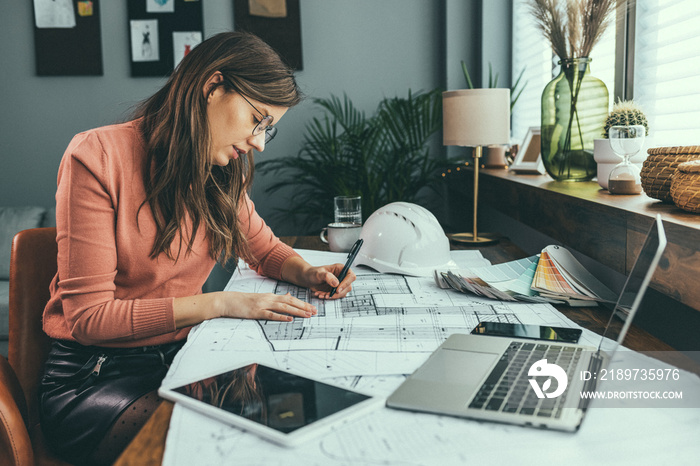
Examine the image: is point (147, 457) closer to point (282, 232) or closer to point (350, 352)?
point (350, 352)

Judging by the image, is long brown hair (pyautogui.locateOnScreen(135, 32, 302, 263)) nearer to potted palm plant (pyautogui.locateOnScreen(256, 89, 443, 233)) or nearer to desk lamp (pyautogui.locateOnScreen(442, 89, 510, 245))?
desk lamp (pyautogui.locateOnScreen(442, 89, 510, 245))

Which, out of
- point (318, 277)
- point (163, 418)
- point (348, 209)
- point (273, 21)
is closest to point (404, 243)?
point (318, 277)

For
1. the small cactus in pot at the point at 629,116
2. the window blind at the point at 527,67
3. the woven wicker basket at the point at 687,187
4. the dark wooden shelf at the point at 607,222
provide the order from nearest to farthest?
the dark wooden shelf at the point at 607,222 → the woven wicker basket at the point at 687,187 → the small cactus in pot at the point at 629,116 → the window blind at the point at 527,67

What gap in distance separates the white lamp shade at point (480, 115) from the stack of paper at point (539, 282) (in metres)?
0.60

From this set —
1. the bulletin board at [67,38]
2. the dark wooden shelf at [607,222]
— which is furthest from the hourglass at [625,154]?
the bulletin board at [67,38]

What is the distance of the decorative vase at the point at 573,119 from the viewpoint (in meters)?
1.52

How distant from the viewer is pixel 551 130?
1.60 meters

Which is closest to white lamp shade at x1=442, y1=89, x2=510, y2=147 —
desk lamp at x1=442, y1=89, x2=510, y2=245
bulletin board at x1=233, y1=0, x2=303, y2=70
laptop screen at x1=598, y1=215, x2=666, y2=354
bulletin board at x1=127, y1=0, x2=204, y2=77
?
desk lamp at x1=442, y1=89, x2=510, y2=245

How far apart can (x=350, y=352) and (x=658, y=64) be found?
1.25 metres

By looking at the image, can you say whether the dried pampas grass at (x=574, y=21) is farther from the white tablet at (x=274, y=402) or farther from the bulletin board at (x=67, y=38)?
the bulletin board at (x=67, y=38)

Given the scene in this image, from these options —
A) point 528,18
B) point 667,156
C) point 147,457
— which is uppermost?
point 528,18

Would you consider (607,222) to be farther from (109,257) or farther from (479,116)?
(109,257)

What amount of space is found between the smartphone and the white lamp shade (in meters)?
0.93

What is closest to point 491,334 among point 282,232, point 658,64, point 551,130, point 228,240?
point 228,240
